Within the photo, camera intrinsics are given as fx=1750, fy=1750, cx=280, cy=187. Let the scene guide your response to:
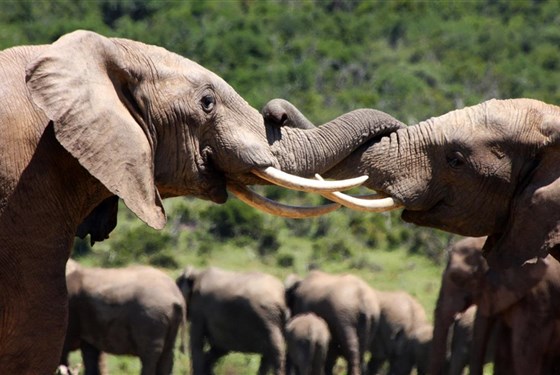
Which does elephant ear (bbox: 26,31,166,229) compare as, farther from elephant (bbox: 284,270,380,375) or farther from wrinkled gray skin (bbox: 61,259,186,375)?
elephant (bbox: 284,270,380,375)

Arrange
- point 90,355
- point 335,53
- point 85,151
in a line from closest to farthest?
point 85,151 < point 90,355 < point 335,53

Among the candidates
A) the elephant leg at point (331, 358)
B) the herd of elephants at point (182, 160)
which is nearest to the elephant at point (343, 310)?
the elephant leg at point (331, 358)

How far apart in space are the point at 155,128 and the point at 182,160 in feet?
0.51

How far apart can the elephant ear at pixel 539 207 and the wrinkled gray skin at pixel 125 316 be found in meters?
6.14

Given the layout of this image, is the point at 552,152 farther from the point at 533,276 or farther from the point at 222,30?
the point at 222,30

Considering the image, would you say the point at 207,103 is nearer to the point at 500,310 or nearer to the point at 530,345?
the point at 530,345

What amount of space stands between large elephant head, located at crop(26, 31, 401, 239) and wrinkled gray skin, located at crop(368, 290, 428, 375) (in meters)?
7.81

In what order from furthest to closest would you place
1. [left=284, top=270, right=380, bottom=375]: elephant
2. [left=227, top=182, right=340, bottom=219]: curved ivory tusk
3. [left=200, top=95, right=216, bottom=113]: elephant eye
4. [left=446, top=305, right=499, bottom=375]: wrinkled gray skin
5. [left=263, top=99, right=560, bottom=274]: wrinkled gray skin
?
[left=284, top=270, right=380, bottom=375]: elephant < [left=446, top=305, right=499, bottom=375]: wrinkled gray skin < [left=263, top=99, right=560, bottom=274]: wrinkled gray skin < [left=227, top=182, right=340, bottom=219]: curved ivory tusk < [left=200, top=95, right=216, bottom=113]: elephant eye

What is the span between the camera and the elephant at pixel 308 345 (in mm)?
13328

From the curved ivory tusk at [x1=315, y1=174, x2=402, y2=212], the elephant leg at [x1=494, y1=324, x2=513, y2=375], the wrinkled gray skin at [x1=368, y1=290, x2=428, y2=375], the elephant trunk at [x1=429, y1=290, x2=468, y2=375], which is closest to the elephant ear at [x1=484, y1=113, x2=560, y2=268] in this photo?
the curved ivory tusk at [x1=315, y1=174, x2=402, y2=212]

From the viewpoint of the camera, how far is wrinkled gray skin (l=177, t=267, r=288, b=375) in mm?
14148

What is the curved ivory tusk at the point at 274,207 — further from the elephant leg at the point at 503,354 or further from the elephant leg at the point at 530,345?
the elephant leg at the point at 503,354

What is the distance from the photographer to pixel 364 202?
647 cm

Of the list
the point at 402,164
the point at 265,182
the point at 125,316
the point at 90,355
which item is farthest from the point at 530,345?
the point at 90,355
